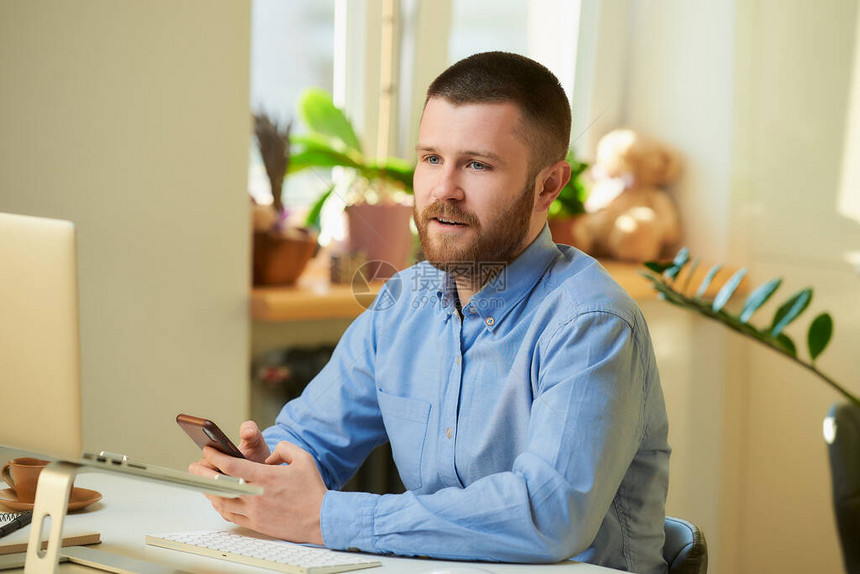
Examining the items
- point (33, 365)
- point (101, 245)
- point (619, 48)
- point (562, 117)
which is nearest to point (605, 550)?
point (562, 117)

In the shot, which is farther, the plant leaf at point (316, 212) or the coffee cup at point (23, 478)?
the plant leaf at point (316, 212)

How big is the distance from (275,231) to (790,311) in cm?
112

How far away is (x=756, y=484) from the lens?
2.59 m

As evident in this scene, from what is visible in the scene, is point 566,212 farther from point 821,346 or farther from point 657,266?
point 821,346

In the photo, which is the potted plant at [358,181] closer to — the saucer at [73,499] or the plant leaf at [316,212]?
the plant leaf at [316,212]

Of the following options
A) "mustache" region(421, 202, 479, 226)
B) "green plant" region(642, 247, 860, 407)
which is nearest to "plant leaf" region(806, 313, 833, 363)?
"green plant" region(642, 247, 860, 407)

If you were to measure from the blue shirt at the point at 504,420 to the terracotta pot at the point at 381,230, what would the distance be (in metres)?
0.79

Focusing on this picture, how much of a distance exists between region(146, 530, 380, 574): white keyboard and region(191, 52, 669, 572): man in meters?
0.02

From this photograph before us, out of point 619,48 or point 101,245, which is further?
point 619,48

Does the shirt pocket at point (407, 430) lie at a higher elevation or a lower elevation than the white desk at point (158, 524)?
higher

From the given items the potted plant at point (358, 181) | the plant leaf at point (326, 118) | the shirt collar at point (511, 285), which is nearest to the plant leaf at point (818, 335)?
A: the shirt collar at point (511, 285)

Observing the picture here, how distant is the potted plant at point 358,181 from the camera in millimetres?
2146

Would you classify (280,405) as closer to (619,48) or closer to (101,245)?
(101,245)

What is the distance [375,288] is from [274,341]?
0.74 m
